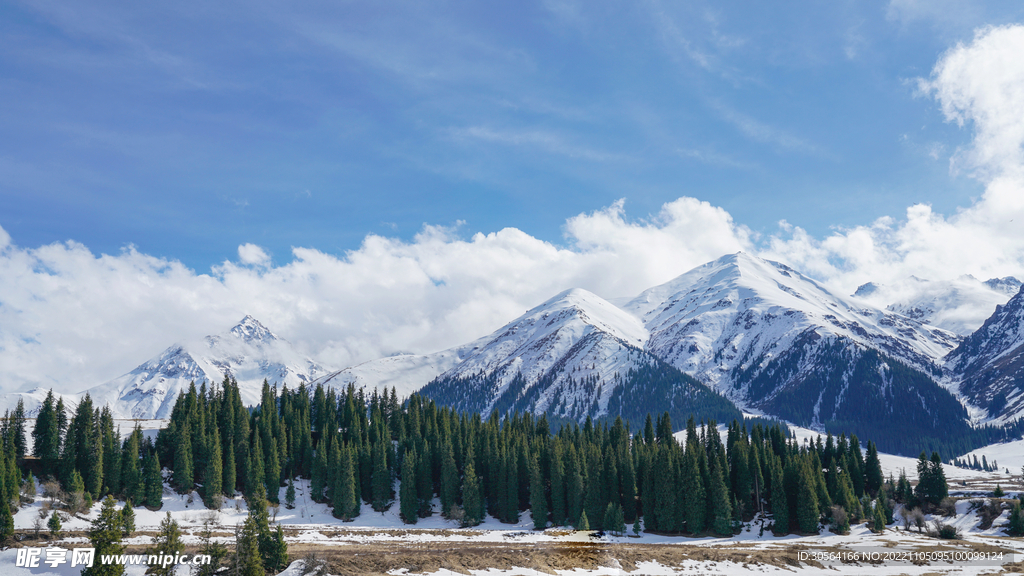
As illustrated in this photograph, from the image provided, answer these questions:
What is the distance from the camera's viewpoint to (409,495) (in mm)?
129250

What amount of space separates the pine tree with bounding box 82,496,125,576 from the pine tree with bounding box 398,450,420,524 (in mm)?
77591

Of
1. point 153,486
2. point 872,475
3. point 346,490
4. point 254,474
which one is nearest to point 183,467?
point 153,486

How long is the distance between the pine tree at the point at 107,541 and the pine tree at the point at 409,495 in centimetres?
7759

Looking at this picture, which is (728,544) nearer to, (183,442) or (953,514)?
(953,514)

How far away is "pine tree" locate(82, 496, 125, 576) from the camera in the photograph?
168 feet

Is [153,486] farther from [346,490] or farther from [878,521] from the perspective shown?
[878,521]

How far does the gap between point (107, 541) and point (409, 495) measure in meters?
80.4

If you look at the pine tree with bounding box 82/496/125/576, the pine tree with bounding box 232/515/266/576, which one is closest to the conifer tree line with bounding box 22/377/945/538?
the pine tree with bounding box 82/496/125/576

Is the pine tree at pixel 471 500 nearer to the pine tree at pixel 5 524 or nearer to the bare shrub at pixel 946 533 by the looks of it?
the pine tree at pixel 5 524

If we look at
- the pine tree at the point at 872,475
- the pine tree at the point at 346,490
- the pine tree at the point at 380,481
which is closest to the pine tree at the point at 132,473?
the pine tree at the point at 346,490

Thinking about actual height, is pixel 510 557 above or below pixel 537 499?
below

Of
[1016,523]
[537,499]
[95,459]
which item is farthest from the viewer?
[537,499]

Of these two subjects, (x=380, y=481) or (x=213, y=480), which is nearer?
(x=213, y=480)

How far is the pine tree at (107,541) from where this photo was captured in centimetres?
5109
